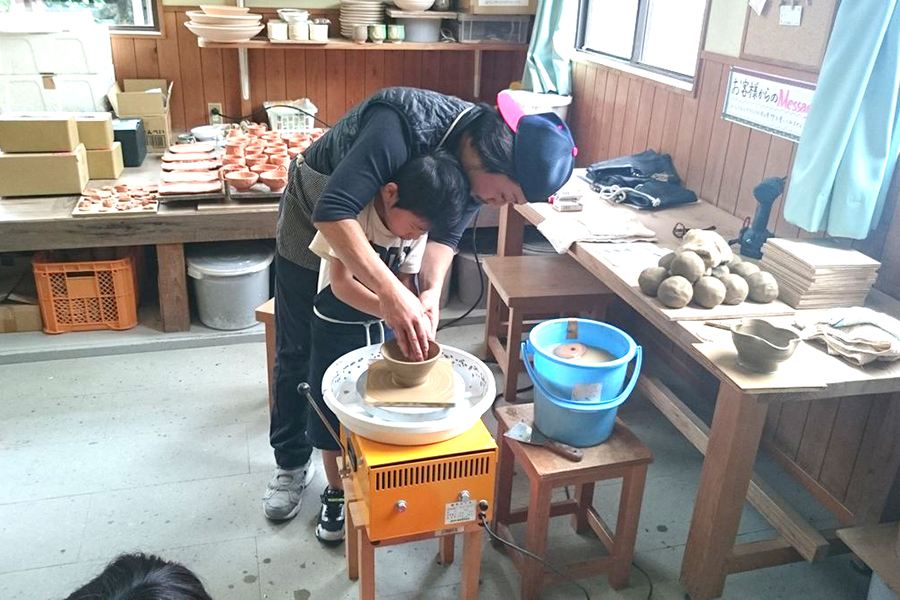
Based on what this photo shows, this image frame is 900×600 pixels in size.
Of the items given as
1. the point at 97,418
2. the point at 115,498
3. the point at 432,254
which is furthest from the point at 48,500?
the point at 432,254

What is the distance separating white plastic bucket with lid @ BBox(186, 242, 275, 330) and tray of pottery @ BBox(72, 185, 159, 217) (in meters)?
0.29

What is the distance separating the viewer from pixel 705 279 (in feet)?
6.25

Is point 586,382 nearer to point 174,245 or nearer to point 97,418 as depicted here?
point 97,418

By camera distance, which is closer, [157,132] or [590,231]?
[590,231]

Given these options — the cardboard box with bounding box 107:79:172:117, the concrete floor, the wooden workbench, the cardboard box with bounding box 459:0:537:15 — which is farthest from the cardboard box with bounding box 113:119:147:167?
the cardboard box with bounding box 459:0:537:15

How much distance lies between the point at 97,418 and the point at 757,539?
7.44 ft

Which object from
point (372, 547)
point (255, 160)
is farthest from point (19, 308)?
point (372, 547)

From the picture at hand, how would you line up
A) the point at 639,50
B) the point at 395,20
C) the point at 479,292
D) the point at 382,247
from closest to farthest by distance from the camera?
1. the point at 382,247
2. the point at 639,50
3. the point at 479,292
4. the point at 395,20

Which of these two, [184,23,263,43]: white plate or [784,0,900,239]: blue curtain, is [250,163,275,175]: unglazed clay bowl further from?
[784,0,900,239]: blue curtain

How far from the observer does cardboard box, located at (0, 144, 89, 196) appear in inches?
122

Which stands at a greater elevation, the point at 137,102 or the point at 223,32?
the point at 223,32

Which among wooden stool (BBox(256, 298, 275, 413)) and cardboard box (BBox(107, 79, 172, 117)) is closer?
wooden stool (BBox(256, 298, 275, 413))

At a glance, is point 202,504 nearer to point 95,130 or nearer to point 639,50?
point 95,130

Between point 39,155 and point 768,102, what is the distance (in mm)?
2866
